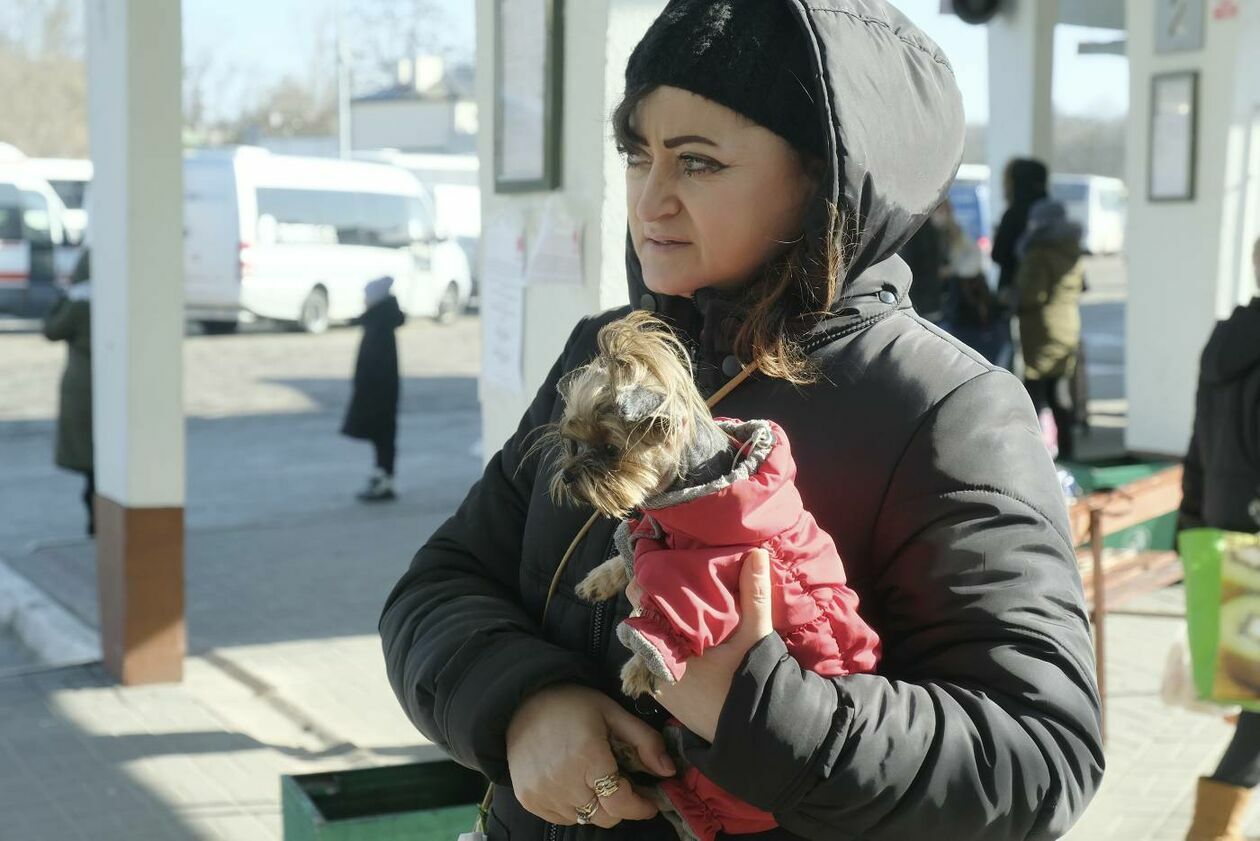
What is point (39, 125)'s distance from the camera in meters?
59.2

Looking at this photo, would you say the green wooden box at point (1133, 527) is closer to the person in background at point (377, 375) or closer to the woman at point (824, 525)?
the person in background at point (377, 375)

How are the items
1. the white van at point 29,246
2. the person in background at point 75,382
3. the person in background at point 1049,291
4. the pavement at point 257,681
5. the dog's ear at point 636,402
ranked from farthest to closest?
the white van at point 29,246 → the person in background at point 1049,291 → the person in background at point 75,382 → the pavement at point 257,681 → the dog's ear at point 636,402

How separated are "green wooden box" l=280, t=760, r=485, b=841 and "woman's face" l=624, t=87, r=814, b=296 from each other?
1.73m

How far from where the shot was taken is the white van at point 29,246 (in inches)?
971

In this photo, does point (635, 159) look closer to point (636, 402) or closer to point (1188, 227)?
point (636, 402)

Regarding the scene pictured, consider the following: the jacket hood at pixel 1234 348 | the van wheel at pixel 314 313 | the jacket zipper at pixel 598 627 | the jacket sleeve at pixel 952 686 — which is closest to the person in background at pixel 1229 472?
the jacket hood at pixel 1234 348

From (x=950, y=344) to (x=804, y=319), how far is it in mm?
158

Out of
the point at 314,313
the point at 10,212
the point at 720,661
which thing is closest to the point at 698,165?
the point at 720,661

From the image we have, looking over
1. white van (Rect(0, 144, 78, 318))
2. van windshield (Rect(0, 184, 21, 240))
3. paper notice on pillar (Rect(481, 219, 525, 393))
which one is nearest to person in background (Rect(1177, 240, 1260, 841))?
paper notice on pillar (Rect(481, 219, 525, 393))

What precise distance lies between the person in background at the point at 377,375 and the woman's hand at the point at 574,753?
8967 millimetres

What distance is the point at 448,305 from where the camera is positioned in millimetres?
29891

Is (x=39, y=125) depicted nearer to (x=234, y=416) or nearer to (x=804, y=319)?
(x=234, y=416)

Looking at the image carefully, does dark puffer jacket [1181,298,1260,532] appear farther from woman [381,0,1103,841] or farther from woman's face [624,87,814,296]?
woman's face [624,87,814,296]

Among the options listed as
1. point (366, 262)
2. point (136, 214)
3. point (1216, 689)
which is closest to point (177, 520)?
point (136, 214)
